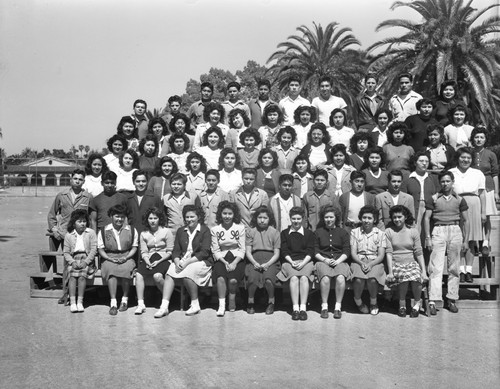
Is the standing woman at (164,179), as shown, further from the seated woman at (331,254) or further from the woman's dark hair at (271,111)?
the seated woman at (331,254)

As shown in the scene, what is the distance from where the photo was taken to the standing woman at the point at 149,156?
9258 millimetres

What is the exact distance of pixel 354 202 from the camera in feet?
27.0

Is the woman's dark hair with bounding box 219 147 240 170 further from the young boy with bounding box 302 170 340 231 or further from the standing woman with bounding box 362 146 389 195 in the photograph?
the standing woman with bounding box 362 146 389 195

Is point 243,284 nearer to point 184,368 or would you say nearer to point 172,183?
point 172,183

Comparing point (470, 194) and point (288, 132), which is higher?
point (288, 132)

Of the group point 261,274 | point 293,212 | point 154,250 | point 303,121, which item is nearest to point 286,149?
point 303,121

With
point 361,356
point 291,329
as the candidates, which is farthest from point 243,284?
point 361,356

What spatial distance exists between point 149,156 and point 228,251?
236 centimetres

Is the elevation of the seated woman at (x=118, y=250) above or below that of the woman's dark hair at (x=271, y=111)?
below

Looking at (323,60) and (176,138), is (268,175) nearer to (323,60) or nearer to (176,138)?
(176,138)

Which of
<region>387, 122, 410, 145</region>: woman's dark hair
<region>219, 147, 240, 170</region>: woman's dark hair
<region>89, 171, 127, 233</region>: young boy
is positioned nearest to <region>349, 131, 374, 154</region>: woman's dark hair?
<region>387, 122, 410, 145</region>: woman's dark hair

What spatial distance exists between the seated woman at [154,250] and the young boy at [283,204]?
4.82ft

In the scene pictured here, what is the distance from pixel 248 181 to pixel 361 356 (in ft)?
10.3

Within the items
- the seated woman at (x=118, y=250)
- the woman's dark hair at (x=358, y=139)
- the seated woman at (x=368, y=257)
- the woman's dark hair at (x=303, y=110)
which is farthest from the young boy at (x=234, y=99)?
the seated woman at (x=368, y=257)
